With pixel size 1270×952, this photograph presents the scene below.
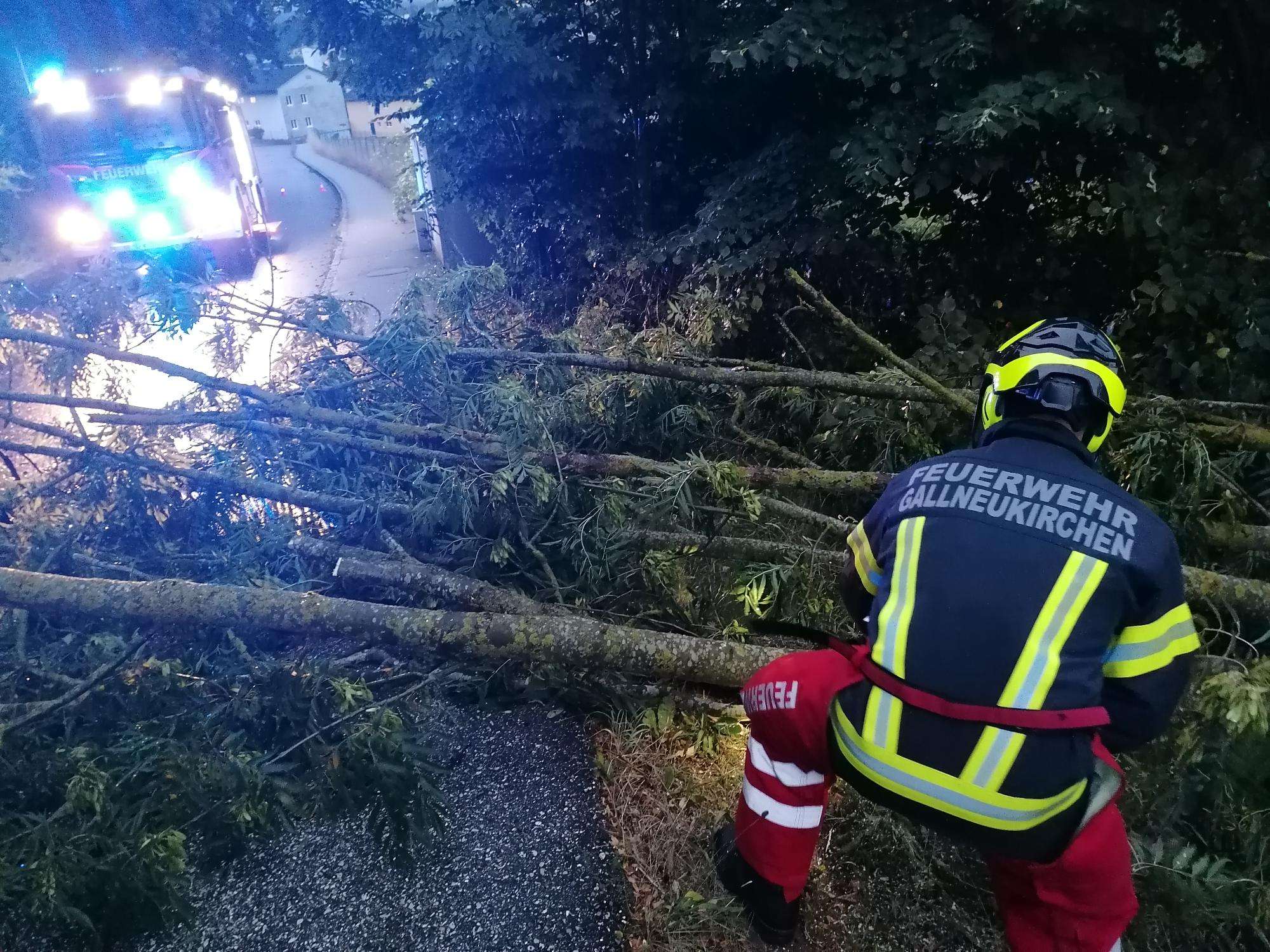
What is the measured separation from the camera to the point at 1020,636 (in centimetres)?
143

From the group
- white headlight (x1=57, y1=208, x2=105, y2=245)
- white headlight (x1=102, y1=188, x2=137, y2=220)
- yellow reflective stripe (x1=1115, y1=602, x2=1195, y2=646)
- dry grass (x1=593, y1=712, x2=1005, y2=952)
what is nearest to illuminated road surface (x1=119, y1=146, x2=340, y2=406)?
white headlight (x1=102, y1=188, x2=137, y2=220)

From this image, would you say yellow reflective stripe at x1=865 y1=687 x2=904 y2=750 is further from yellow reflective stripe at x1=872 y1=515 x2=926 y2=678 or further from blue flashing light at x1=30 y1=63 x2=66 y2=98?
blue flashing light at x1=30 y1=63 x2=66 y2=98

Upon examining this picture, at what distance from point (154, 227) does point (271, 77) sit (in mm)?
12479

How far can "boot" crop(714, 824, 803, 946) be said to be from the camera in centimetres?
194

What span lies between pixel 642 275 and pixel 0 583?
446cm

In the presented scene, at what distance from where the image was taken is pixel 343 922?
81.7 inches

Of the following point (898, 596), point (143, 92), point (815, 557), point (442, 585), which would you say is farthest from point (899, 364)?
point (143, 92)

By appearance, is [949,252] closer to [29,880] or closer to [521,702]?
[521,702]

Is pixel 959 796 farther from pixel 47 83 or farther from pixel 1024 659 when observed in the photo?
pixel 47 83

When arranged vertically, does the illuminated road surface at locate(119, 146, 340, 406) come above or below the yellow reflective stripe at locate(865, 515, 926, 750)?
above

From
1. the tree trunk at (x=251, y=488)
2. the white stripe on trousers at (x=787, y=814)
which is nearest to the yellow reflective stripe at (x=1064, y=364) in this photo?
the white stripe on trousers at (x=787, y=814)

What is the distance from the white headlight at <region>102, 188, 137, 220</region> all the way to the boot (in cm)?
875

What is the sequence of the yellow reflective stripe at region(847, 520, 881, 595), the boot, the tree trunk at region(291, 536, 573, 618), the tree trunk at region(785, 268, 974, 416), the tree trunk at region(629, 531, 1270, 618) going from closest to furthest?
the yellow reflective stripe at region(847, 520, 881, 595) → the boot → the tree trunk at region(629, 531, 1270, 618) → the tree trunk at region(291, 536, 573, 618) → the tree trunk at region(785, 268, 974, 416)

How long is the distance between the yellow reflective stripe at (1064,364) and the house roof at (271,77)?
1493cm
